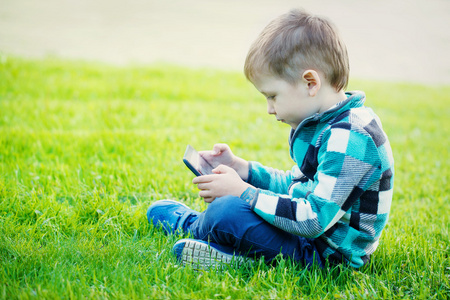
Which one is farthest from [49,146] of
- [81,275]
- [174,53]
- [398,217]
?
[174,53]

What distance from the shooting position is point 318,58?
7.34 ft

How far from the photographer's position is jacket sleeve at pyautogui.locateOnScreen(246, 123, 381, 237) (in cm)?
207

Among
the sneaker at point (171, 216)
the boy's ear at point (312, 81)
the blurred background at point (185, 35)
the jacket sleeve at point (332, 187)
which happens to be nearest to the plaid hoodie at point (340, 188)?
the jacket sleeve at point (332, 187)

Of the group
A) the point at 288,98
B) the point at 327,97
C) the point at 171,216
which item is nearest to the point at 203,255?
the point at 171,216

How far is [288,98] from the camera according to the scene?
2.29 m

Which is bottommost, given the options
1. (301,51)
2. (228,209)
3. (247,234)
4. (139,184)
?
(139,184)

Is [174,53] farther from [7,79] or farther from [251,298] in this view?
[251,298]

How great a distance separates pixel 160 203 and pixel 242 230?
763mm

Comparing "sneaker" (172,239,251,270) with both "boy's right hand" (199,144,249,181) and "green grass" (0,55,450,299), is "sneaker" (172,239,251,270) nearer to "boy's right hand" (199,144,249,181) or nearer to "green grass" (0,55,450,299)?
"green grass" (0,55,450,299)

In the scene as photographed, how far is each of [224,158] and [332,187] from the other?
2.79ft

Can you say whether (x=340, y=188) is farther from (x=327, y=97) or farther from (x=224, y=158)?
(x=224, y=158)

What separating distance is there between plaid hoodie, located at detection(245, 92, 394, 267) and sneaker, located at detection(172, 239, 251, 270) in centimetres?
31

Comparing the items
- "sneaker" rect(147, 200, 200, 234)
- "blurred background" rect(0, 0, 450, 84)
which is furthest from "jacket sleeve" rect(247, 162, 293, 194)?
"blurred background" rect(0, 0, 450, 84)

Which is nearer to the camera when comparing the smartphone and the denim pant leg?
the denim pant leg
